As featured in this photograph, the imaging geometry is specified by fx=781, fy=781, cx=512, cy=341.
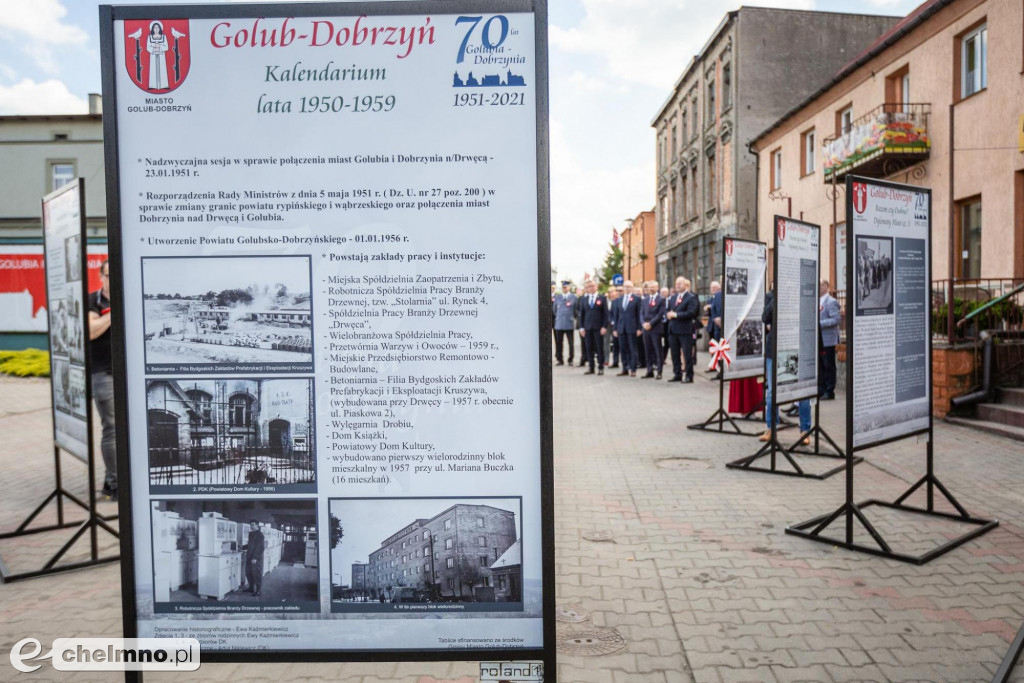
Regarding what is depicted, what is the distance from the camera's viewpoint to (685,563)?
4953 mm

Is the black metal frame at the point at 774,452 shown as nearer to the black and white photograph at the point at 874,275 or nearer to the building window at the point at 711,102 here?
the black and white photograph at the point at 874,275

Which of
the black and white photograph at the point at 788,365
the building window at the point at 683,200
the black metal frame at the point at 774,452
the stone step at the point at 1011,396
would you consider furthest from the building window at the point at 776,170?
the black and white photograph at the point at 788,365

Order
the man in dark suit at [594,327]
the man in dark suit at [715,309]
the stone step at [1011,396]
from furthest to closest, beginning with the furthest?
the man in dark suit at [594,327], the man in dark suit at [715,309], the stone step at [1011,396]

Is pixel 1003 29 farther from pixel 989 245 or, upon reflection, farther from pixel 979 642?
pixel 979 642

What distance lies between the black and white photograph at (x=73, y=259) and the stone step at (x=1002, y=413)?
33.2 feet

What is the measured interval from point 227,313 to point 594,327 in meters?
17.3

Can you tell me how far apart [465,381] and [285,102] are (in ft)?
3.21

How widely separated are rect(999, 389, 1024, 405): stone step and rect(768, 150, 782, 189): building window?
64.9 feet

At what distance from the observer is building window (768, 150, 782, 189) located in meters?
29.0

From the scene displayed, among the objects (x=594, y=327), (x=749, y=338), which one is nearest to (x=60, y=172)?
(x=594, y=327)

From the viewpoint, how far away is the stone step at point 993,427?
9.28 meters

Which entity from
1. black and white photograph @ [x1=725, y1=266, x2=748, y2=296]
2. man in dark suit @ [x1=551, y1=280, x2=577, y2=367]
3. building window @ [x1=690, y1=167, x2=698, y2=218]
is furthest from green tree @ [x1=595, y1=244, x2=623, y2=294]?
black and white photograph @ [x1=725, y1=266, x2=748, y2=296]

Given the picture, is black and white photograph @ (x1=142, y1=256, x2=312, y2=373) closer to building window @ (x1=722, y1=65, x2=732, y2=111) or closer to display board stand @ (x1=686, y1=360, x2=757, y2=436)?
display board stand @ (x1=686, y1=360, x2=757, y2=436)

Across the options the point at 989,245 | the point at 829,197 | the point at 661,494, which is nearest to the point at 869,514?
the point at 661,494
